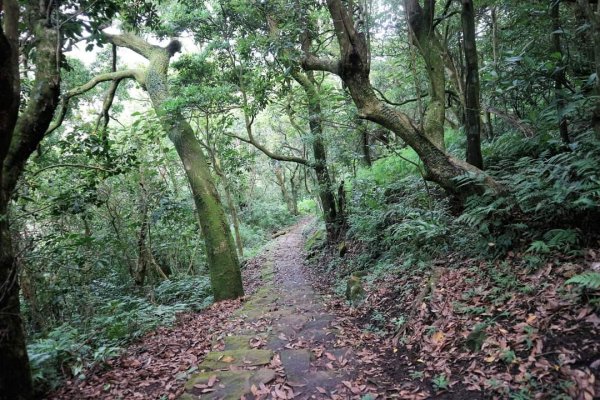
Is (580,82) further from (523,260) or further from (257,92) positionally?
(257,92)

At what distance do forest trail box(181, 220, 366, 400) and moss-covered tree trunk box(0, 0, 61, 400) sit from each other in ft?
5.02

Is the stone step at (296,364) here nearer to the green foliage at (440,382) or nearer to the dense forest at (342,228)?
the dense forest at (342,228)

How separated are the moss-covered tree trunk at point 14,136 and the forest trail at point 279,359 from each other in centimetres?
153

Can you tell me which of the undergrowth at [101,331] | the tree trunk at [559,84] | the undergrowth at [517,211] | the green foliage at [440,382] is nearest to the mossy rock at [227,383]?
the undergrowth at [101,331]

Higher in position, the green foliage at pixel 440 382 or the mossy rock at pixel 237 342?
the mossy rock at pixel 237 342

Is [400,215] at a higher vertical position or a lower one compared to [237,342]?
higher

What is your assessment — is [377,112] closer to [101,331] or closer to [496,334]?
[496,334]

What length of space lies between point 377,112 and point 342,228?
6.02 metres

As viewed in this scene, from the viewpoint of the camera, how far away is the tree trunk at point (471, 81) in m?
5.70

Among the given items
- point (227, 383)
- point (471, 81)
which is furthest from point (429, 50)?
point (227, 383)

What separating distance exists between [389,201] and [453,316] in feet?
17.9

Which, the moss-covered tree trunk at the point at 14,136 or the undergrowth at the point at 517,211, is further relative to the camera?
the undergrowth at the point at 517,211

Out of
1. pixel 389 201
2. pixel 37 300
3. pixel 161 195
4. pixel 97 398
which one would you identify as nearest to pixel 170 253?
pixel 161 195

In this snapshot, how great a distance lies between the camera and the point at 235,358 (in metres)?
4.52
